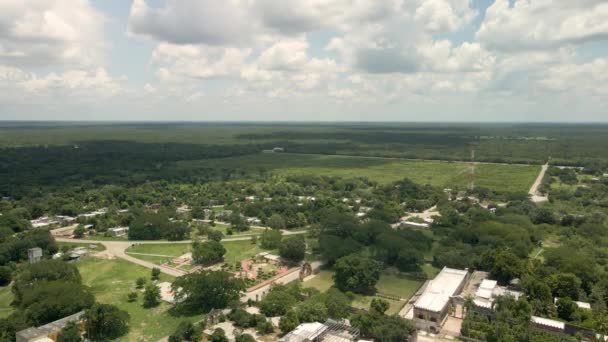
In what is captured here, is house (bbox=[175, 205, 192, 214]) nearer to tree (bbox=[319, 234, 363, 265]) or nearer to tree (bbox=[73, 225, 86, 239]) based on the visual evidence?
tree (bbox=[73, 225, 86, 239])

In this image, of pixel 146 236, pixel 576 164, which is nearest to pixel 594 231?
pixel 146 236

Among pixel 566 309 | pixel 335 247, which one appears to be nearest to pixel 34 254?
pixel 335 247

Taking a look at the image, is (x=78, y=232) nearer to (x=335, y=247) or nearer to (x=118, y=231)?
(x=118, y=231)

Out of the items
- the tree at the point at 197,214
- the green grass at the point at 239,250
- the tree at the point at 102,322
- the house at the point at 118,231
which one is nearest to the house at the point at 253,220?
the tree at the point at 197,214

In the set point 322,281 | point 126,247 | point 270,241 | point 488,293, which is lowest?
point 126,247

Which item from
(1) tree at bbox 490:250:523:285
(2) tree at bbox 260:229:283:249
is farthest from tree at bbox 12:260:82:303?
(1) tree at bbox 490:250:523:285

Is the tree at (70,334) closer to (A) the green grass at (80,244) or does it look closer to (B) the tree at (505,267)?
(A) the green grass at (80,244)
